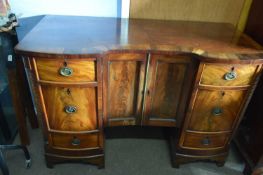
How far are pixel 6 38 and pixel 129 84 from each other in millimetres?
711

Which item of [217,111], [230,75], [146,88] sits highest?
[230,75]

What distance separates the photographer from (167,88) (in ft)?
3.96

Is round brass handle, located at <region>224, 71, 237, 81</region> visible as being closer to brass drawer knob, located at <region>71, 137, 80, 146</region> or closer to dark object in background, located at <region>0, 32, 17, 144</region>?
brass drawer knob, located at <region>71, 137, 80, 146</region>

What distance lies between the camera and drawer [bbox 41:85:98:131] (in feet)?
3.57

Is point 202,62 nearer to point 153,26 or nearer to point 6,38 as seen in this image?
point 153,26

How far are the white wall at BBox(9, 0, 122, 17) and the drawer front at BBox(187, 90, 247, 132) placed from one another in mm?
729

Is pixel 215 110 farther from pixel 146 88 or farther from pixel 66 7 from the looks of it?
pixel 66 7

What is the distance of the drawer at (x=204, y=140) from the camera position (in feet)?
4.32

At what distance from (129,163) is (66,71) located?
30.5 inches

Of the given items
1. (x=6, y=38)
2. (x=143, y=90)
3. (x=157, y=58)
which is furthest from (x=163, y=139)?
(x=6, y=38)

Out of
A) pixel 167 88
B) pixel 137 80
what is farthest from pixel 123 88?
pixel 167 88

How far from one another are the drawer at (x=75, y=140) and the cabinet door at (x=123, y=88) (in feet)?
0.39

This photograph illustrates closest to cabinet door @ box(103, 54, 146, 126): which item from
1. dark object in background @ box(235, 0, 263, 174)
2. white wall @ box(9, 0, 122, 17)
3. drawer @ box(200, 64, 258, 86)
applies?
drawer @ box(200, 64, 258, 86)

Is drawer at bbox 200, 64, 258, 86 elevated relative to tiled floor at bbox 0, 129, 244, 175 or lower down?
elevated
